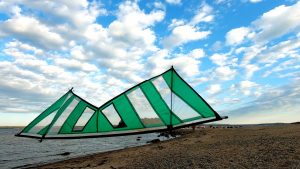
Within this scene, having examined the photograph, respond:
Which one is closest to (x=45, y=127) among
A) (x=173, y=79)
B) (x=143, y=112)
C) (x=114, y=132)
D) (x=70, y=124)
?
(x=70, y=124)

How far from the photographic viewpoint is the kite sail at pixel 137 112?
33.2ft

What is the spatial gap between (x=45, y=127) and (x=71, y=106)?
4.19 ft

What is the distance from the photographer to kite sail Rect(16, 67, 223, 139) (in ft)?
33.2

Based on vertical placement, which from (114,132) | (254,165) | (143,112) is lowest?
(254,165)

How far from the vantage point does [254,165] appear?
42.5 feet

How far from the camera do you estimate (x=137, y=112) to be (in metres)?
10.4

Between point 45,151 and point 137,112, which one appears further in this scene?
point 45,151

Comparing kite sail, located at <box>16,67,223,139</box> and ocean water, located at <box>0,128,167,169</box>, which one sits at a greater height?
kite sail, located at <box>16,67,223,139</box>

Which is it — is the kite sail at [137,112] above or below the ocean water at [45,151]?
above

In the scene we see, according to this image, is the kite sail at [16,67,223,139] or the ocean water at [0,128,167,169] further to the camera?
the ocean water at [0,128,167,169]

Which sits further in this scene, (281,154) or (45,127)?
(281,154)

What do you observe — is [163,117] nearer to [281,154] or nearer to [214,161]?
[214,161]

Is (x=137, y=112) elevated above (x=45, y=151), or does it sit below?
above

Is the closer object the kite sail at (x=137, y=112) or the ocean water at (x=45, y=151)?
the kite sail at (x=137, y=112)
